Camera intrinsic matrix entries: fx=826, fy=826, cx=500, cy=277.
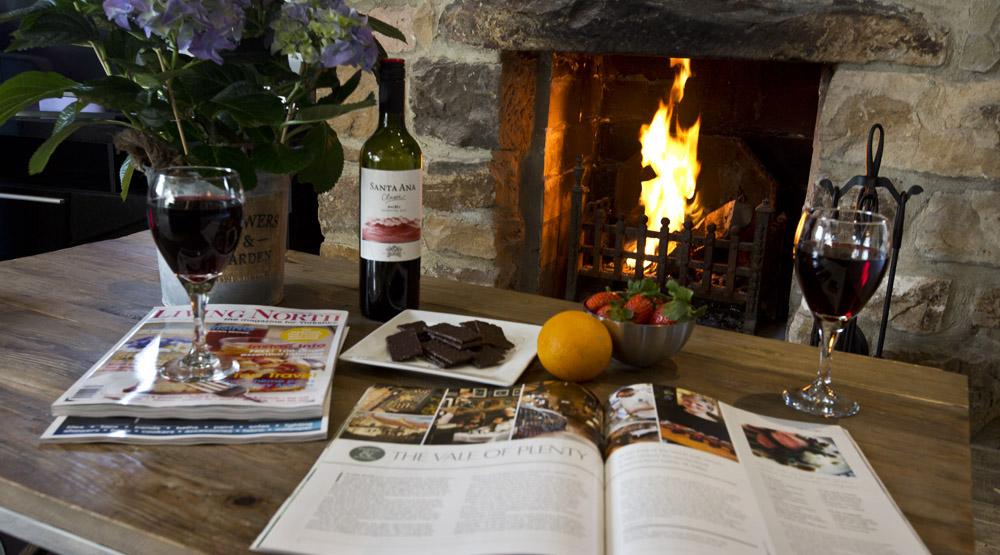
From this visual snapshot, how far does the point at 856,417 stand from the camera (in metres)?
0.83

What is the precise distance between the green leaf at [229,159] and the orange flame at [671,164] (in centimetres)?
128

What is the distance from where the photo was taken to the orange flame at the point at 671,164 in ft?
6.66

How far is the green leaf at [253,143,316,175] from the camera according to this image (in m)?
0.97

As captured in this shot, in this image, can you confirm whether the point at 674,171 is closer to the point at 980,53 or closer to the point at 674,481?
the point at 980,53

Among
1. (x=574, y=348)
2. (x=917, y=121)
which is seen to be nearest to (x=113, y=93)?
(x=574, y=348)

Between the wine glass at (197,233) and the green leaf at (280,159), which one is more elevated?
the green leaf at (280,159)

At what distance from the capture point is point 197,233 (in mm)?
804

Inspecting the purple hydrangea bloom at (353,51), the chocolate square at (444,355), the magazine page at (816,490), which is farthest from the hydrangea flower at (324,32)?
the magazine page at (816,490)

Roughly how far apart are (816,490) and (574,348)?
27cm

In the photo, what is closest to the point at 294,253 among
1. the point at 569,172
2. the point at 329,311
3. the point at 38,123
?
the point at 329,311

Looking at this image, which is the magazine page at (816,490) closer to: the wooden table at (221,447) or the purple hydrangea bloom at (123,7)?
the wooden table at (221,447)

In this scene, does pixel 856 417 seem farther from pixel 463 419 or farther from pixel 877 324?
pixel 877 324

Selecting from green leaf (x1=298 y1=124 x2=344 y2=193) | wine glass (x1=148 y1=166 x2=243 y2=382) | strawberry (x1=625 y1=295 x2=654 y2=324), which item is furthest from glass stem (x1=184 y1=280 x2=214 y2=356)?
strawberry (x1=625 y1=295 x2=654 y2=324)

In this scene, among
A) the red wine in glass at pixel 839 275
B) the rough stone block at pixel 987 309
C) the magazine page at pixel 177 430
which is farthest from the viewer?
the rough stone block at pixel 987 309
